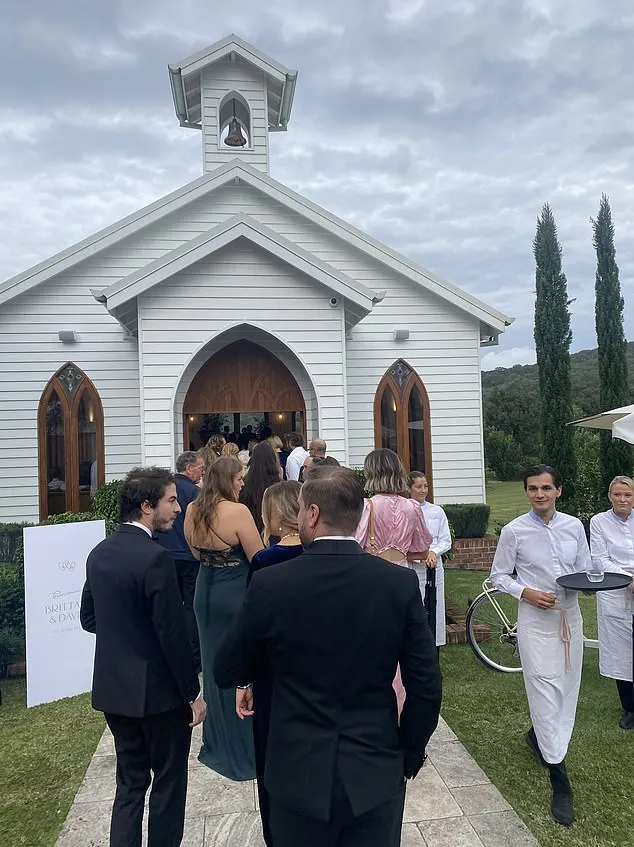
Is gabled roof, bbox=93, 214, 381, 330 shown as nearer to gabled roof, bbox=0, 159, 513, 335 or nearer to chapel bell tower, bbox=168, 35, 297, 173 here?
gabled roof, bbox=0, 159, 513, 335

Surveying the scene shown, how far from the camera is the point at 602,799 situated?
3803 millimetres

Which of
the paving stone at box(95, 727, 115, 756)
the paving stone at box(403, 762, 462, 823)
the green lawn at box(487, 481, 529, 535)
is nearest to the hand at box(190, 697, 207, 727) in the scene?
the paving stone at box(403, 762, 462, 823)

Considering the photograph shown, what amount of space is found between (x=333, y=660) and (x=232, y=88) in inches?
534

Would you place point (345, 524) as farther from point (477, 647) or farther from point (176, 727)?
point (477, 647)

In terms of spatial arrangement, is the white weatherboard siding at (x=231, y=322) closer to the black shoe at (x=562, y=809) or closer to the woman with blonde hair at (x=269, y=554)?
the woman with blonde hair at (x=269, y=554)

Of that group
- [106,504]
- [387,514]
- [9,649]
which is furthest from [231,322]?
[387,514]

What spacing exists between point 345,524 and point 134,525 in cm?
132

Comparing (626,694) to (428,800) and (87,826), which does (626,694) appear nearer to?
(428,800)

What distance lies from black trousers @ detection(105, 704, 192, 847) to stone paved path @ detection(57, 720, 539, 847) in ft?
2.06

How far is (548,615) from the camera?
3.80m

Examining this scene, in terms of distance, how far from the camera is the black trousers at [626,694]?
4941 mm

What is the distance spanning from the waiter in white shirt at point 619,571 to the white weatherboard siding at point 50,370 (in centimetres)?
852

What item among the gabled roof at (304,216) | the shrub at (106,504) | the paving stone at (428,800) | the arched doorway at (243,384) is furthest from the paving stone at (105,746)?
the gabled roof at (304,216)

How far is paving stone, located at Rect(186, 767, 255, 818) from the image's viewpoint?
3.72 meters
